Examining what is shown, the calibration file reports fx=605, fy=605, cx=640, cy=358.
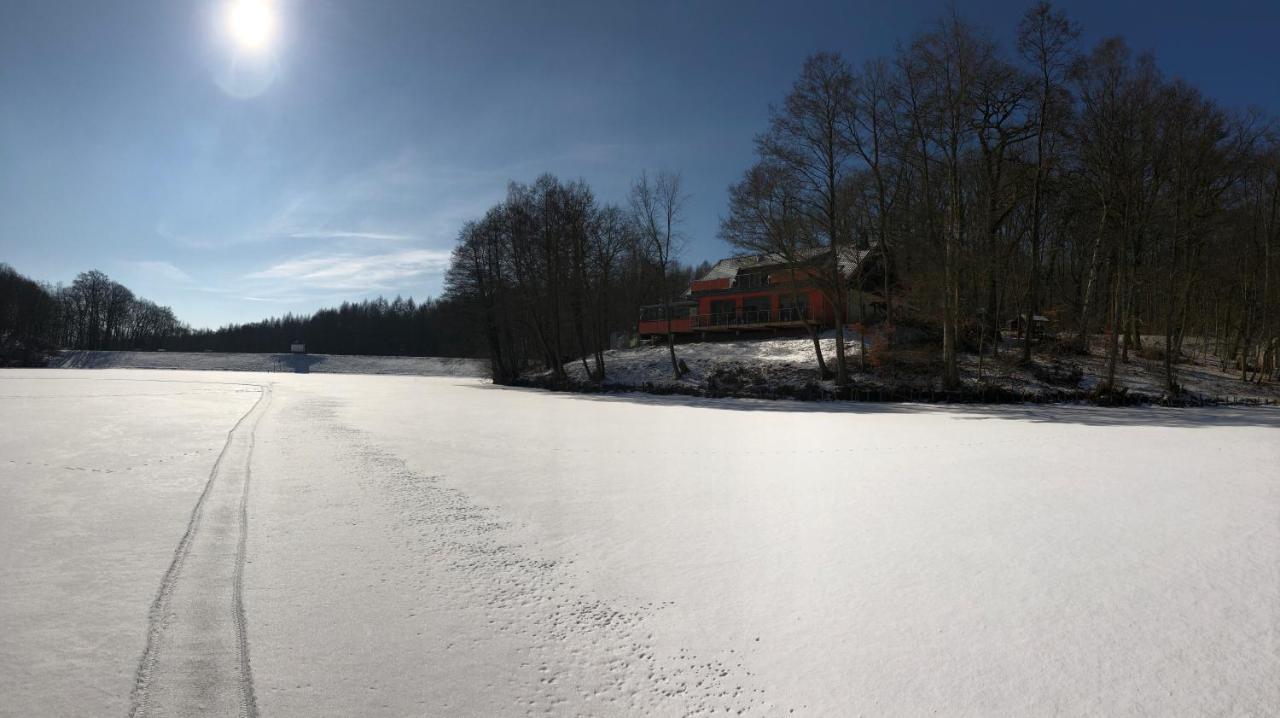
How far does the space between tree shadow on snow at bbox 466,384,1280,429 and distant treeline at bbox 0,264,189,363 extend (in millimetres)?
80774

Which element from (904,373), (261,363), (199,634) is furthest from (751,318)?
(261,363)

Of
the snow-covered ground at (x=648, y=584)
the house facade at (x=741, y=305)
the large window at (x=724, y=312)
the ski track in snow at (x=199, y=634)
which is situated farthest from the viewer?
the large window at (x=724, y=312)

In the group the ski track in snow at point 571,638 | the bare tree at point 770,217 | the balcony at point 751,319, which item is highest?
the bare tree at point 770,217

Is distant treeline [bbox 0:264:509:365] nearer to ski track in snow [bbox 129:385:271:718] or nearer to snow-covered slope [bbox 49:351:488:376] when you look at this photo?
snow-covered slope [bbox 49:351:488:376]

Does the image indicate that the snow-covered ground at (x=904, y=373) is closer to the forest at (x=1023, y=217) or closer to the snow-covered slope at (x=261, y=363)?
the forest at (x=1023, y=217)

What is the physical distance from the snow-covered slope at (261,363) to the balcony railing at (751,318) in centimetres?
3110

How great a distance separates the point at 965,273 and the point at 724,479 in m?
19.2

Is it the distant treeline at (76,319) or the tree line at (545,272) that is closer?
the tree line at (545,272)

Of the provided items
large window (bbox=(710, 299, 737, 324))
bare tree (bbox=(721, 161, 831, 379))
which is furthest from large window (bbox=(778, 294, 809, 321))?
bare tree (bbox=(721, 161, 831, 379))

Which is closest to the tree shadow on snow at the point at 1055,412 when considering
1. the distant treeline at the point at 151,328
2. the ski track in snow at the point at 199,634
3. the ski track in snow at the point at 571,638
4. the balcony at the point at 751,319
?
the balcony at the point at 751,319

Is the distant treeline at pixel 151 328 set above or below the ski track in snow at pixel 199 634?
above

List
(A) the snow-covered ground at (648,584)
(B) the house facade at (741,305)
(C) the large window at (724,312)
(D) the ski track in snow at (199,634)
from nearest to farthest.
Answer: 1. (D) the ski track in snow at (199,634)
2. (A) the snow-covered ground at (648,584)
3. (B) the house facade at (741,305)
4. (C) the large window at (724,312)

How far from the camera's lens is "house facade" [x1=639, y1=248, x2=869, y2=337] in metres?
34.3

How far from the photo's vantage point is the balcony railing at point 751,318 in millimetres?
35406
